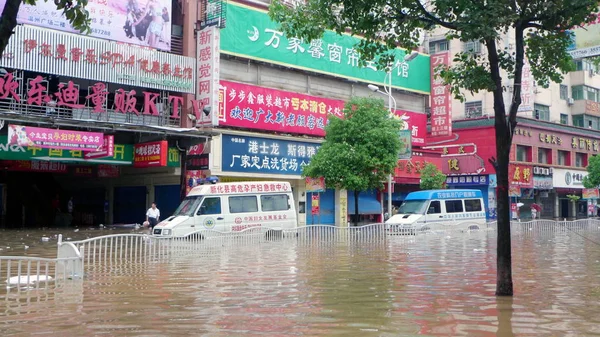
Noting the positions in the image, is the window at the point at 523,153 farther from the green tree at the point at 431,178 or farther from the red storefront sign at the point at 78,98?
the red storefront sign at the point at 78,98

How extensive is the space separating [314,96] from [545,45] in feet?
78.2

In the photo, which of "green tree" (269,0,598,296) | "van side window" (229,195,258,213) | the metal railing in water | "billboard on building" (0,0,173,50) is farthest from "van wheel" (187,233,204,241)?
"billboard on building" (0,0,173,50)

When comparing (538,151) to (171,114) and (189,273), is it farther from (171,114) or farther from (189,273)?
(189,273)

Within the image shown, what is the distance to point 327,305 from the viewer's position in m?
7.68

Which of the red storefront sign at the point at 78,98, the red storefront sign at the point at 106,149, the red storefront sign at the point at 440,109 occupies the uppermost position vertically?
the red storefront sign at the point at 440,109

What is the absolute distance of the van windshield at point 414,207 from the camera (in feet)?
82.3

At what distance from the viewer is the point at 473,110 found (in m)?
43.9

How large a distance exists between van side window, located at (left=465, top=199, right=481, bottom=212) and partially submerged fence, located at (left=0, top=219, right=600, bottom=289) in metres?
0.88

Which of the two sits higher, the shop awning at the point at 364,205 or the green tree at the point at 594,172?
the green tree at the point at 594,172

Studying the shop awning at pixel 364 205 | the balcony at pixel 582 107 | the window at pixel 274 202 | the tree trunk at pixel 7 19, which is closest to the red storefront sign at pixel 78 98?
the window at pixel 274 202

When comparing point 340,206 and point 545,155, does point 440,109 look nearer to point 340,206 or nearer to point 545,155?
point 340,206

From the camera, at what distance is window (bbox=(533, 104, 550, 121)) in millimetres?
45438

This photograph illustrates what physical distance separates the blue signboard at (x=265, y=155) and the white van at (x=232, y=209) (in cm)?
657

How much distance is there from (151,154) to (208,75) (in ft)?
14.4
